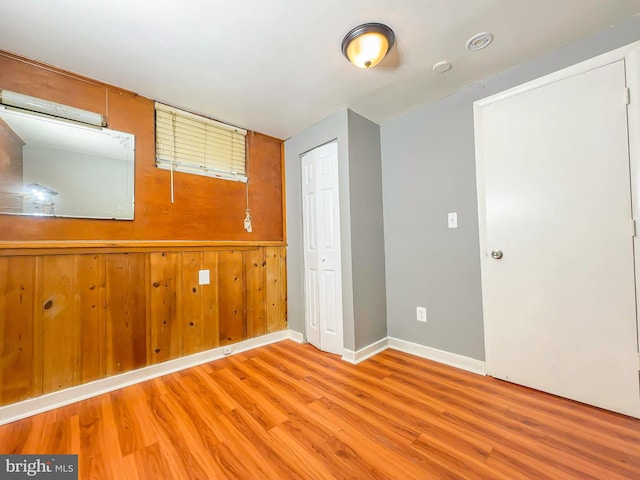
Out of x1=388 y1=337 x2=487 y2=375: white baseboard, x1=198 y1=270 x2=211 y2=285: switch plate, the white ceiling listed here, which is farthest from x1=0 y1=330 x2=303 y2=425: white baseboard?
the white ceiling

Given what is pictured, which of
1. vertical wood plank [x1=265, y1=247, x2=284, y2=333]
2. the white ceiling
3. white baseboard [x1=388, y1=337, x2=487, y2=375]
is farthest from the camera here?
vertical wood plank [x1=265, y1=247, x2=284, y2=333]

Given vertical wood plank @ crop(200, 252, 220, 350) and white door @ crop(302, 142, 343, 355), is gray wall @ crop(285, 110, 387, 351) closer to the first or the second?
white door @ crop(302, 142, 343, 355)

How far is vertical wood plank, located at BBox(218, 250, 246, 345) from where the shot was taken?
2525 millimetres

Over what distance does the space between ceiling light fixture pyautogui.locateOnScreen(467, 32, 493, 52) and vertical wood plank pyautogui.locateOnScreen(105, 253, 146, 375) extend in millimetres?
2744

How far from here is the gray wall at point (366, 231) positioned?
239 cm

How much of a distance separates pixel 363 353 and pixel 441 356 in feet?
2.16

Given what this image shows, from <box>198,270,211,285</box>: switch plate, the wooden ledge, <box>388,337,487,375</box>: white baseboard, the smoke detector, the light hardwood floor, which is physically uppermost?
the smoke detector

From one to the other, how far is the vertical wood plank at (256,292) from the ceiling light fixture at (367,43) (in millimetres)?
1931

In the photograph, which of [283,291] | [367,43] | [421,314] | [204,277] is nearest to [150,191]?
[204,277]

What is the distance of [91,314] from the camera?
1.87 meters

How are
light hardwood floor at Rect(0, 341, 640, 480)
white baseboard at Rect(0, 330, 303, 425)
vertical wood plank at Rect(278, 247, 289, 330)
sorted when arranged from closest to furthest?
light hardwood floor at Rect(0, 341, 640, 480) < white baseboard at Rect(0, 330, 303, 425) < vertical wood plank at Rect(278, 247, 289, 330)

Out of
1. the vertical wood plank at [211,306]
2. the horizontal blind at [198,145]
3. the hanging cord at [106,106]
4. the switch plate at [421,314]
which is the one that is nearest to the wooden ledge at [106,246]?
the vertical wood plank at [211,306]

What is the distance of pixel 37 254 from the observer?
1.69 metres

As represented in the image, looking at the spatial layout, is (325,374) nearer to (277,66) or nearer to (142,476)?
(142,476)
